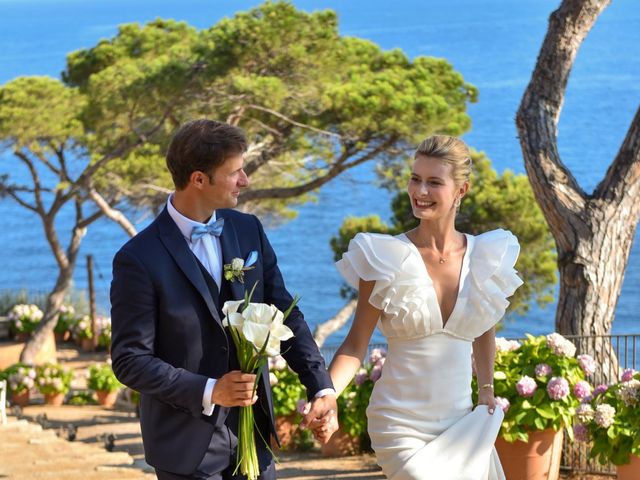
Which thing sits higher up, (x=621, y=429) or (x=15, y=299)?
(x=15, y=299)

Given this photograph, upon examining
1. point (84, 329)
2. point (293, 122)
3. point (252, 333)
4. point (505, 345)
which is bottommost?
point (252, 333)

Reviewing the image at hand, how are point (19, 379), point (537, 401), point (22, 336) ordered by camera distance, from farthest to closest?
point (22, 336)
point (19, 379)
point (537, 401)

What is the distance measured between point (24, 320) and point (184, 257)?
15.6m

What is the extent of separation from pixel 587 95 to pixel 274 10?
63.0m

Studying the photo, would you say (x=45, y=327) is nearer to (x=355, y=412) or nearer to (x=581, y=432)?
(x=355, y=412)

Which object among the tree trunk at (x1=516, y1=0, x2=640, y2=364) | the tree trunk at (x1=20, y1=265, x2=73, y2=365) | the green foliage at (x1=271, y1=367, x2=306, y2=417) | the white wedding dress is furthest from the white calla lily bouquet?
the tree trunk at (x1=20, y1=265, x2=73, y2=365)

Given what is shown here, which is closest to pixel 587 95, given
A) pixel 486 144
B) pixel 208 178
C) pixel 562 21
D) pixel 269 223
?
pixel 486 144

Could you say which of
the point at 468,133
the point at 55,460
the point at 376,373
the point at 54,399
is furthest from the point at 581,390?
the point at 468,133

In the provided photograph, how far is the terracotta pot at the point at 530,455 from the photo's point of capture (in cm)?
569

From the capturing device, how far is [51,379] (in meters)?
13.8

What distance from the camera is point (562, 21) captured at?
24.1ft

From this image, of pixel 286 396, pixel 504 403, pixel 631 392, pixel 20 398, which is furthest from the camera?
pixel 20 398

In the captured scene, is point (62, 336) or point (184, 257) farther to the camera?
point (62, 336)

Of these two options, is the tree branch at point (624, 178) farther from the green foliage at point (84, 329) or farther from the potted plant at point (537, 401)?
the green foliage at point (84, 329)
